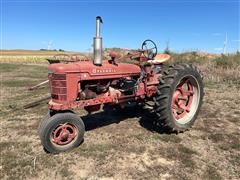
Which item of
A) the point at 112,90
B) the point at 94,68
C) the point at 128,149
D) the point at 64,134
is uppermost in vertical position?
the point at 94,68

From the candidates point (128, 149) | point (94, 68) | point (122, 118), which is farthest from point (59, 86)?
point (122, 118)

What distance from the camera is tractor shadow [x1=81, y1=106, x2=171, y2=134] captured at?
592cm

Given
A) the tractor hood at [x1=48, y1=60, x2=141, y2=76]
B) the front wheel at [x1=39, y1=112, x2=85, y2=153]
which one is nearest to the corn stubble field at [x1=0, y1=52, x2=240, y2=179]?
the front wheel at [x1=39, y1=112, x2=85, y2=153]

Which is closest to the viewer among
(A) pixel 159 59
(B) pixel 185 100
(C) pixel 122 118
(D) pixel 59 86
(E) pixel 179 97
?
(D) pixel 59 86

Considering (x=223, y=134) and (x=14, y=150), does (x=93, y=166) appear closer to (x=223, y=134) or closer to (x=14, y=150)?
(x=14, y=150)

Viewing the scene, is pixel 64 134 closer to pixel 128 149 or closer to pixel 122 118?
pixel 128 149

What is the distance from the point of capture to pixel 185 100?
239 inches

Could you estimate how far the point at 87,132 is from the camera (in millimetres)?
5617

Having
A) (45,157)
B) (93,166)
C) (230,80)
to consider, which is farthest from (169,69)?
(230,80)

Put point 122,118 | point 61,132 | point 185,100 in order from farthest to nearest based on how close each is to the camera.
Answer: point 122,118 → point 185,100 → point 61,132

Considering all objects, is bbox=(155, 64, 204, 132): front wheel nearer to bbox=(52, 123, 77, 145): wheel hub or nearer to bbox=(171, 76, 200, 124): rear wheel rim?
bbox=(171, 76, 200, 124): rear wheel rim

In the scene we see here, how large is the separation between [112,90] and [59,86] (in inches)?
43.0

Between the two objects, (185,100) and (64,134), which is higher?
(185,100)

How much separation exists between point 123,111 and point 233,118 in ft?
8.17
